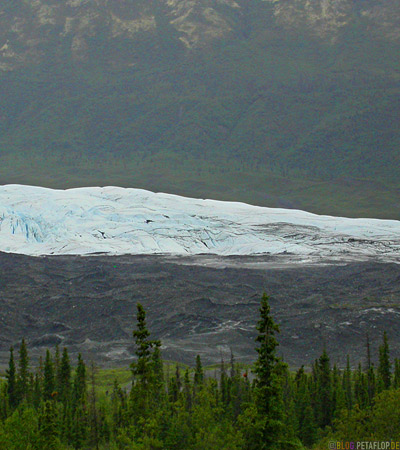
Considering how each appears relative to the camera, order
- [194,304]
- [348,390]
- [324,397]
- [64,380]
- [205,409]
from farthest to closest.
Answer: [194,304], [64,380], [348,390], [324,397], [205,409]

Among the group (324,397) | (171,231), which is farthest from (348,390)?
(171,231)

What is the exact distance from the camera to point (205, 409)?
33.6 meters

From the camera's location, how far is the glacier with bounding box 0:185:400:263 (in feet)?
285

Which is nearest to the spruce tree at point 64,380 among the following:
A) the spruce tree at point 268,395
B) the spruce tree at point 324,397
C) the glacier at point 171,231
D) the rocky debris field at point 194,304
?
the rocky debris field at point 194,304

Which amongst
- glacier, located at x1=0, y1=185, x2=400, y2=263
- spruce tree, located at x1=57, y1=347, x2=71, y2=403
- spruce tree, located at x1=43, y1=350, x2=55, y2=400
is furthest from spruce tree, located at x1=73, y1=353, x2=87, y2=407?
glacier, located at x1=0, y1=185, x2=400, y2=263

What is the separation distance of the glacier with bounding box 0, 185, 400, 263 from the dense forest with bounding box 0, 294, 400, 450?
112ft

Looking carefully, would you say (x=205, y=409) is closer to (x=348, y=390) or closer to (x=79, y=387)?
(x=79, y=387)

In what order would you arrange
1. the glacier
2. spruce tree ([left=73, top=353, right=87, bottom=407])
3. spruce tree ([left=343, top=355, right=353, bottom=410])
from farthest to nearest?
the glacier, spruce tree ([left=73, top=353, right=87, bottom=407]), spruce tree ([left=343, top=355, right=353, bottom=410])

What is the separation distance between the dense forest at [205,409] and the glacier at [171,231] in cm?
3416

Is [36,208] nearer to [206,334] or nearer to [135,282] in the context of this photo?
[135,282]

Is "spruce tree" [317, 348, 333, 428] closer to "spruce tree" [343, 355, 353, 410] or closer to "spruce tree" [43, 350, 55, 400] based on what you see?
"spruce tree" [343, 355, 353, 410]

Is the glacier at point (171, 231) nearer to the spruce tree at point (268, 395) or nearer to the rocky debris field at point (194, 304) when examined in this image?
the rocky debris field at point (194, 304)

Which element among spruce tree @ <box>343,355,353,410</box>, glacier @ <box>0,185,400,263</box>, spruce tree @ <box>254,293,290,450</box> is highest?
glacier @ <box>0,185,400,263</box>

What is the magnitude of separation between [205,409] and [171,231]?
56616 mm
